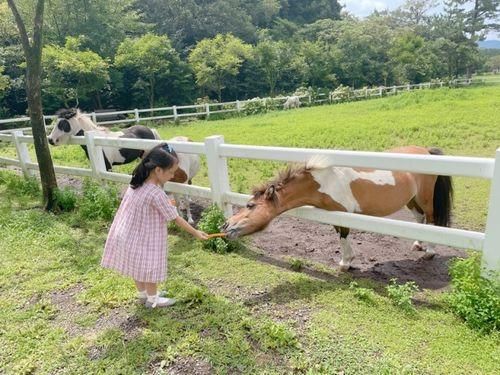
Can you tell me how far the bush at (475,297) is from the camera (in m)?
2.44

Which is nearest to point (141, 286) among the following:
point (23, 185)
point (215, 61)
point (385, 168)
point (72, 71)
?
point (385, 168)

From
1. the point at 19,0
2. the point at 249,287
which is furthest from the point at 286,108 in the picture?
the point at 249,287

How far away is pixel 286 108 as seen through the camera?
83.0 ft

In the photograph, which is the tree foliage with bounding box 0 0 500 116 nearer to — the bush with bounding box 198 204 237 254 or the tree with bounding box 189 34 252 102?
the tree with bounding box 189 34 252 102

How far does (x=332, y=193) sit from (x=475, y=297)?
1.32 metres

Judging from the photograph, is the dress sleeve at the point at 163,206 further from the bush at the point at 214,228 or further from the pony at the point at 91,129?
the pony at the point at 91,129

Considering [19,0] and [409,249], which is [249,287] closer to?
[409,249]

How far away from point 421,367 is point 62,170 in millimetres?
6359

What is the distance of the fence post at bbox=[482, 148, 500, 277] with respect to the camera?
2463 mm

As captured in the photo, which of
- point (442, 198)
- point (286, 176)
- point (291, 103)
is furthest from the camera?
point (291, 103)

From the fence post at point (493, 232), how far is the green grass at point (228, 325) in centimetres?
43

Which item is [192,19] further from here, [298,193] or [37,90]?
[298,193]

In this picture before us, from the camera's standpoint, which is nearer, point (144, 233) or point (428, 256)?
point (144, 233)

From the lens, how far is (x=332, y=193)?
3.42 metres
